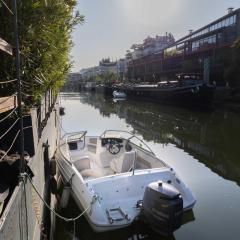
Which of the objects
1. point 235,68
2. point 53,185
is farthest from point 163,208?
point 235,68

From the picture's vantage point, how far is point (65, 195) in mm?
8570

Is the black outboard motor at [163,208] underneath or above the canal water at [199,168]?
above

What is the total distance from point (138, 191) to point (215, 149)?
10.3 m

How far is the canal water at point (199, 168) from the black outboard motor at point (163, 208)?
902 mm

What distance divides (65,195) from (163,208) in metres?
2.87

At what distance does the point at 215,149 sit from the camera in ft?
56.4

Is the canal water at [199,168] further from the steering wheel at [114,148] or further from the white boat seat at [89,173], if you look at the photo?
the steering wheel at [114,148]

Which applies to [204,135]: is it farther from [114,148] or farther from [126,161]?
[126,161]

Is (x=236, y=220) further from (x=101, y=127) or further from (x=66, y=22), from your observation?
(x=101, y=127)

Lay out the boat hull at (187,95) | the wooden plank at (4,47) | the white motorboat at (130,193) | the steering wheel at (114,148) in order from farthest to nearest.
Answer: the boat hull at (187,95) → the steering wheel at (114,148) → the white motorboat at (130,193) → the wooden plank at (4,47)

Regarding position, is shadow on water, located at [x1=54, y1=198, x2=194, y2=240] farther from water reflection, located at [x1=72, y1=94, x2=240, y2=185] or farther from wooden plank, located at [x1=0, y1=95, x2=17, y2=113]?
water reflection, located at [x1=72, y1=94, x2=240, y2=185]

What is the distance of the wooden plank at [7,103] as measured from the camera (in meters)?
4.46

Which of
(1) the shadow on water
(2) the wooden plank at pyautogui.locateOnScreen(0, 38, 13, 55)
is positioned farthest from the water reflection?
(2) the wooden plank at pyautogui.locateOnScreen(0, 38, 13, 55)

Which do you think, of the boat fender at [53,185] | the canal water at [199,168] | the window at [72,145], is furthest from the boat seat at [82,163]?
the window at [72,145]
